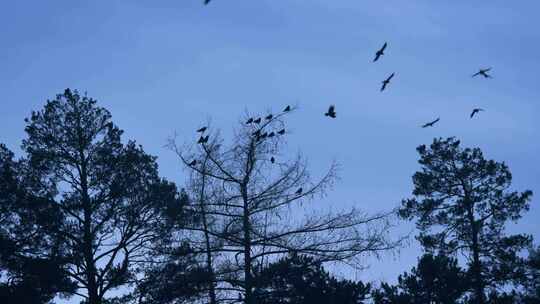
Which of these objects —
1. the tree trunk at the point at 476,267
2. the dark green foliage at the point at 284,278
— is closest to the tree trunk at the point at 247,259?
the dark green foliage at the point at 284,278

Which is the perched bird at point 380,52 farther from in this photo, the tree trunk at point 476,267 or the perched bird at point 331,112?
the tree trunk at point 476,267

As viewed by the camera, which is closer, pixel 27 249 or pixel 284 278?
pixel 284 278

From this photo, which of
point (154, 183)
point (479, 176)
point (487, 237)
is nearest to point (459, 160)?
point (479, 176)

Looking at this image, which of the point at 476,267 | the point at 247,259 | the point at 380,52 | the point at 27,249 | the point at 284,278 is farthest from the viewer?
the point at 476,267

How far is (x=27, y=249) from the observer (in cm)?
1891

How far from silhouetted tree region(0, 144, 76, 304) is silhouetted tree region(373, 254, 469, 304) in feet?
48.9

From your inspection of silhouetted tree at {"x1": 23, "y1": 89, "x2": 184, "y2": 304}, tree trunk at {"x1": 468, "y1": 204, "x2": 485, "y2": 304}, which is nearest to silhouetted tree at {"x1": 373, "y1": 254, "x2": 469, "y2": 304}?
tree trunk at {"x1": 468, "y1": 204, "x2": 485, "y2": 304}

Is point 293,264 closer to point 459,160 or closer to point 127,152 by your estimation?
point 127,152

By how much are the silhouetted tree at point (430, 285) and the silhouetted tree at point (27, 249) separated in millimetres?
14895

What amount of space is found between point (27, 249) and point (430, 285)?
56.6 feet

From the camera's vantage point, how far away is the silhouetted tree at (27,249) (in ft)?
60.7

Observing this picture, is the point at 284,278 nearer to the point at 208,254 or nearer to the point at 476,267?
the point at 208,254

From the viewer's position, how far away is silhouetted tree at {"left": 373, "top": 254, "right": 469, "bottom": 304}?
27516 mm

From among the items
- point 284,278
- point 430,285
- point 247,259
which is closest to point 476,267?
point 430,285
